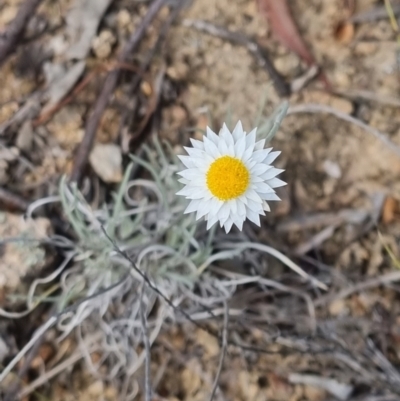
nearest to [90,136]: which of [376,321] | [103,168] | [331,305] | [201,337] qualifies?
[103,168]

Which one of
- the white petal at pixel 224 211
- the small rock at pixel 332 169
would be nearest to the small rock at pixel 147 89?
the small rock at pixel 332 169

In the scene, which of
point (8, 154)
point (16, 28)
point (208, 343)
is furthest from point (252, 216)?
point (16, 28)

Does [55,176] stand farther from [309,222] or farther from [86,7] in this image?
[309,222]

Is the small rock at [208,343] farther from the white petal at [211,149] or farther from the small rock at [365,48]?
the small rock at [365,48]

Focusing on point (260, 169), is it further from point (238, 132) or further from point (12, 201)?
point (12, 201)

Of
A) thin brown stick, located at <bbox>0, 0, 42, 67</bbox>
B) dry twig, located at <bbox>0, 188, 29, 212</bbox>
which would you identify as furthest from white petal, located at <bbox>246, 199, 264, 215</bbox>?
thin brown stick, located at <bbox>0, 0, 42, 67</bbox>
